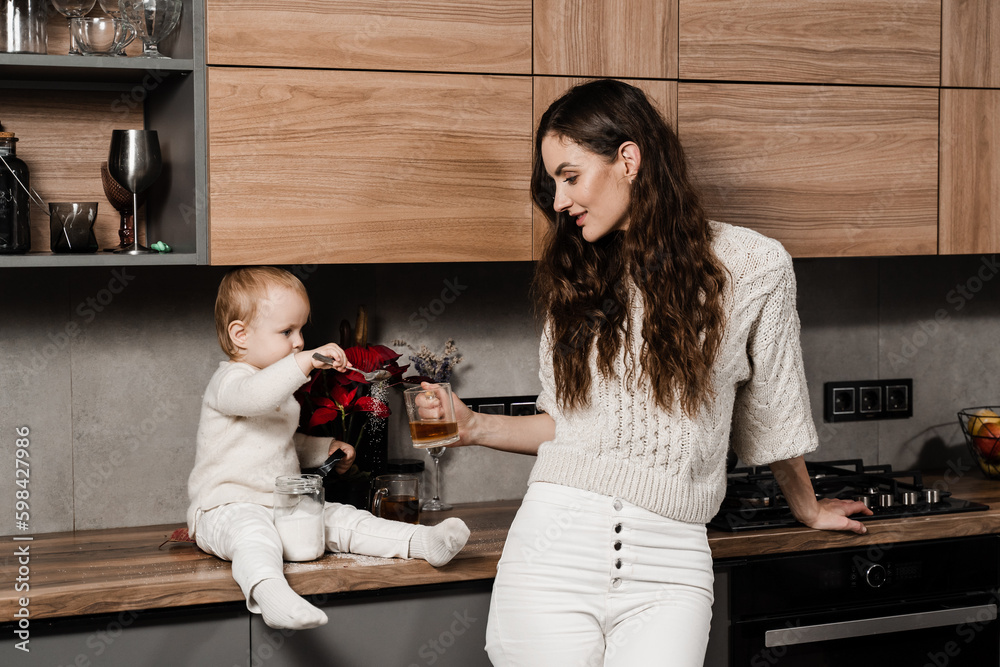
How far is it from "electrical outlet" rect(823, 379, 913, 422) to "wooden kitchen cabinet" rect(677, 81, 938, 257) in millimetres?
482

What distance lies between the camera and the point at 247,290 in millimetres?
1761

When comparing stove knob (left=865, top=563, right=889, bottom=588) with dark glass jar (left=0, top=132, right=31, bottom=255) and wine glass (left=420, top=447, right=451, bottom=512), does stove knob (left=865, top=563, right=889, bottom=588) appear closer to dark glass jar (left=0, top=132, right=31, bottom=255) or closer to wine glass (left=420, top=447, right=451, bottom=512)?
wine glass (left=420, top=447, right=451, bottom=512)

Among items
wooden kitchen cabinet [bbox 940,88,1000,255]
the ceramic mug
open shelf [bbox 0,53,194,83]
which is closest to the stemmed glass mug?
open shelf [bbox 0,53,194,83]

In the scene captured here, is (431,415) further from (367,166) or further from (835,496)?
(835,496)

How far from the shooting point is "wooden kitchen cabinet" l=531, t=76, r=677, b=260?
6.14ft

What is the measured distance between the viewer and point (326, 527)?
1773 mm

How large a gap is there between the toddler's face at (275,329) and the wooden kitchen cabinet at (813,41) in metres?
0.90

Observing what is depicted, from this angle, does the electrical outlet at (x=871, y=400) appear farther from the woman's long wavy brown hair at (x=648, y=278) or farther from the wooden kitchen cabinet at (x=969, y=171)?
the woman's long wavy brown hair at (x=648, y=278)

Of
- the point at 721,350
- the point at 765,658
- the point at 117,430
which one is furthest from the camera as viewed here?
the point at 117,430

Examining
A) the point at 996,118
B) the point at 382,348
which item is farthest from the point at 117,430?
the point at 996,118

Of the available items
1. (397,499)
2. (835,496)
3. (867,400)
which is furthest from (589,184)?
(867,400)

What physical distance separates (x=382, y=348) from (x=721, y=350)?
0.71 meters

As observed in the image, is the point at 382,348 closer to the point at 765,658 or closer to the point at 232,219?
the point at 232,219

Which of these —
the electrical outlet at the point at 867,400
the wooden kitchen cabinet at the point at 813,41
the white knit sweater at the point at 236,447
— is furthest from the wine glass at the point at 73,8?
the electrical outlet at the point at 867,400
